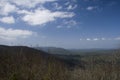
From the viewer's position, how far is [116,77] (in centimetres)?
703

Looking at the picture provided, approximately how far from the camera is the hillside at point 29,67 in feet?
22.5

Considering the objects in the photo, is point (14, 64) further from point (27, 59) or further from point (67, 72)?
point (67, 72)

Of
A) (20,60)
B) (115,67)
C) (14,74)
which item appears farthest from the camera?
(20,60)

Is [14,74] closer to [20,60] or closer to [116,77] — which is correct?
[20,60]

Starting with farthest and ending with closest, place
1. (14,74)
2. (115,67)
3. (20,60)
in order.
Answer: (20,60) < (115,67) < (14,74)

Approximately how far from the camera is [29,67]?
7504mm

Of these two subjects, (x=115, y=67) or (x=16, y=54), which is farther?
(x=16, y=54)

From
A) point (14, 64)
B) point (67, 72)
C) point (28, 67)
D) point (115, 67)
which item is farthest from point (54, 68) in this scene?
point (115, 67)

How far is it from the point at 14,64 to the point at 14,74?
0.93m

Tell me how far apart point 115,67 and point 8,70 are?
3.65 meters

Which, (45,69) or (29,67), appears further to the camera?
(29,67)

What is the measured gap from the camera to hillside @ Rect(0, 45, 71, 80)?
6.86 m

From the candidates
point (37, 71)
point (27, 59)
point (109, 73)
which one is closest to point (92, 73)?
point (109, 73)

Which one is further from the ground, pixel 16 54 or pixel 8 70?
pixel 16 54
